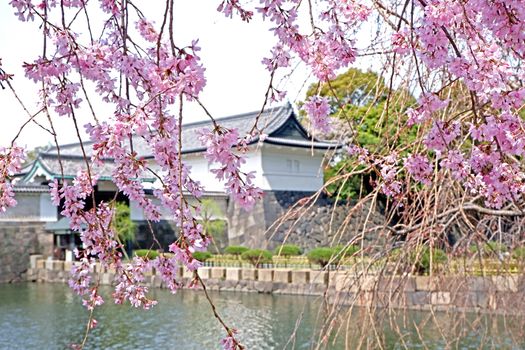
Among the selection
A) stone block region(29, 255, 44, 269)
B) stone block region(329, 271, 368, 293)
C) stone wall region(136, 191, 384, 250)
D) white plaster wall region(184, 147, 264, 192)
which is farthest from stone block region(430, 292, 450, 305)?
stone block region(29, 255, 44, 269)

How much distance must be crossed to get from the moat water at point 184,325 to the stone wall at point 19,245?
3.41m

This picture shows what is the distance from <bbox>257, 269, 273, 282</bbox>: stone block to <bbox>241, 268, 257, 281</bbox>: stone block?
0.11m

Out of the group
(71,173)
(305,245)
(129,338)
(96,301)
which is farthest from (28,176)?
(96,301)

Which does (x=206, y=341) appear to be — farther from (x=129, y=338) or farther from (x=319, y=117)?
(x=319, y=117)

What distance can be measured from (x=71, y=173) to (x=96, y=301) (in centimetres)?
1569

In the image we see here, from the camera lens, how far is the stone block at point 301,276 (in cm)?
1249

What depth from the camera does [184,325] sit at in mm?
9242

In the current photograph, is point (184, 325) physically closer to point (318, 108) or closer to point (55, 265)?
point (318, 108)

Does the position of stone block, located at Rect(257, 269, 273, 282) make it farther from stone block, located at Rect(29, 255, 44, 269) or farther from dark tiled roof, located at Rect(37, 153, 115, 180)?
stone block, located at Rect(29, 255, 44, 269)

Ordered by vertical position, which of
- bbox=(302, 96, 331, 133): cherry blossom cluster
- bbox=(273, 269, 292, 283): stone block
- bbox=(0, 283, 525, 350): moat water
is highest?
bbox=(302, 96, 331, 133): cherry blossom cluster

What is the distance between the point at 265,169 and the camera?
16594 millimetres

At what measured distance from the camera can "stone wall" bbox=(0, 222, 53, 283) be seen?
52.9ft

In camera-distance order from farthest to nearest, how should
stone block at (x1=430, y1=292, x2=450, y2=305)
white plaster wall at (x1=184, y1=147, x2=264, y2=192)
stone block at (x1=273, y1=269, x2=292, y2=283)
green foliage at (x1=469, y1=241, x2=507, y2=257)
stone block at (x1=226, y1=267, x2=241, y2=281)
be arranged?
white plaster wall at (x1=184, y1=147, x2=264, y2=192) < stone block at (x1=226, y1=267, x2=241, y2=281) < stone block at (x1=273, y1=269, x2=292, y2=283) < stone block at (x1=430, y1=292, x2=450, y2=305) < green foliage at (x1=469, y1=241, x2=507, y2=257)

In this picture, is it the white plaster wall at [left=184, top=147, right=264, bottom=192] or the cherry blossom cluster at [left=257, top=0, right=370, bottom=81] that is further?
the white plaster wall at [left=184, top=147, right=264, bottom=192]
